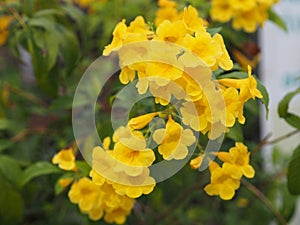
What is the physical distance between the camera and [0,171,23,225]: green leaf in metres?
0.98

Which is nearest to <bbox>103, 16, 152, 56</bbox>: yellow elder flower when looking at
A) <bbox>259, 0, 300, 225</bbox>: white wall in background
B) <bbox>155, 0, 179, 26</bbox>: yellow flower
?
<bbox>155, 0, 179, 26</bbox>: yellow flower

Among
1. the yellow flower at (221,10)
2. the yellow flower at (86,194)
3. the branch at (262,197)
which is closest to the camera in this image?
the yellow flower at (86,194)

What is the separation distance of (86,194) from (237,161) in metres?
0.23

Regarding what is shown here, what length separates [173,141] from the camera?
66 centimetres

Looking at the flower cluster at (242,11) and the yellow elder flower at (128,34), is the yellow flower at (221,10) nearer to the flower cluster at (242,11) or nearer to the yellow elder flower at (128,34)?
the flower cluster at (242,11)

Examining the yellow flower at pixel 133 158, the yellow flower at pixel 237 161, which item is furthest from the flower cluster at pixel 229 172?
the yellow flower at pixel 133 158

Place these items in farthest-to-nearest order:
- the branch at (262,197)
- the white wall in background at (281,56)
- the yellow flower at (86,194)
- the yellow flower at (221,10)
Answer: the white wall in background at (281,56)
the yellow flower at (221,10)
the branch at (262,197)
the yellow flower at (86,194)

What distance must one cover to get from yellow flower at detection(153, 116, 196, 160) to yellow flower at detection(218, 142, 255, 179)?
0.10 metres

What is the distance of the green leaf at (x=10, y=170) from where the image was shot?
0.97 m

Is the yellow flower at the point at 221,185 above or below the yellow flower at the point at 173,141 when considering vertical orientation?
below

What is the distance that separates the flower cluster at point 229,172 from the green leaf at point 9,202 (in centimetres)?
40

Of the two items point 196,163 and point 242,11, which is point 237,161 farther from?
point 242,11

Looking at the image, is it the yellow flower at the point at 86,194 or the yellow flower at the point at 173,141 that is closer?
the yellow flower at the point at 173,141

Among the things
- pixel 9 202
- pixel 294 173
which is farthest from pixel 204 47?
pixel 9 202
